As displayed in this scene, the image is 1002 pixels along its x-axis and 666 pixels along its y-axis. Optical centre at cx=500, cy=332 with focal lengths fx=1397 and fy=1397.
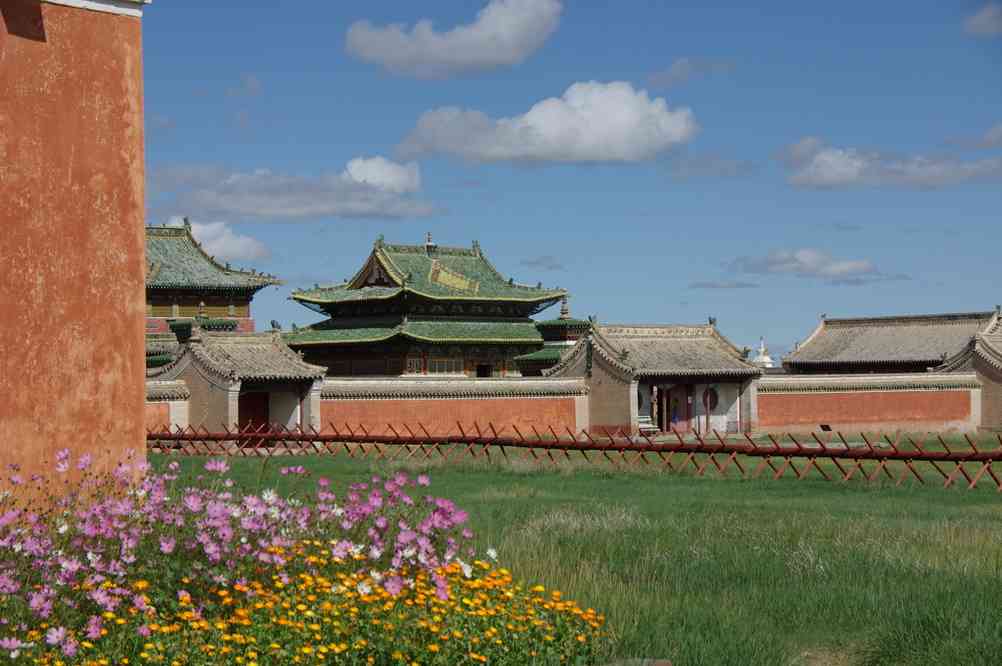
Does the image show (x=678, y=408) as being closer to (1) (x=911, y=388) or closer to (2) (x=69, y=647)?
(1) (x=911, y=388)

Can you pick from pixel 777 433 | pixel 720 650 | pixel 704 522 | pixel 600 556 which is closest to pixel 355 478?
pixel 704 522

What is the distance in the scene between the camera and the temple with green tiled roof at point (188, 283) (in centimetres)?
4697

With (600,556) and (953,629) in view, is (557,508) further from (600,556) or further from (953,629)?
(953,629)

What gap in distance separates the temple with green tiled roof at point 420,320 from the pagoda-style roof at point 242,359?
364 inches

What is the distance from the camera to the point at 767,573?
10047 mm

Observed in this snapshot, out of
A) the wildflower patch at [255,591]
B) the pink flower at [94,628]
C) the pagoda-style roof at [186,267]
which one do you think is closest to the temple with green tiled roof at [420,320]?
the pagoda-style roof at [186,267]

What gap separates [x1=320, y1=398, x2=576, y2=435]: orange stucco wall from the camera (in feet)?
106

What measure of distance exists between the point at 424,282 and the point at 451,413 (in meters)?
11.2

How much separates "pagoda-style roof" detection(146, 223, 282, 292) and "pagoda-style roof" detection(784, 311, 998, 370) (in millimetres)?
19278

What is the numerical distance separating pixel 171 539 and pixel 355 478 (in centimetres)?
1222

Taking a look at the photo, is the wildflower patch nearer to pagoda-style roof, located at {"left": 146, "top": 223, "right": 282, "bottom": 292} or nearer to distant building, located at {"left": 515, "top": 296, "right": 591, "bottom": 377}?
distant building, located at {"left": 515, "top": 296, "right": 591, "bottom": 377}

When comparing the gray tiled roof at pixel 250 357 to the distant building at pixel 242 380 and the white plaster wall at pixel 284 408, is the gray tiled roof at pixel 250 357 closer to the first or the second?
the distant building at pixel 242 380

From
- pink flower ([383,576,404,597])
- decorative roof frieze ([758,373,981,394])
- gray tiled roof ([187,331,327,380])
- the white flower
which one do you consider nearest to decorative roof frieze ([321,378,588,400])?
gray tiled roof ([187,331,327,380])

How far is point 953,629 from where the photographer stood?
8.30m
